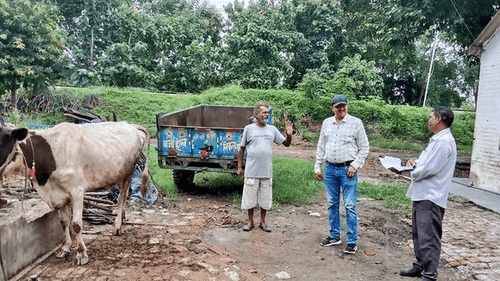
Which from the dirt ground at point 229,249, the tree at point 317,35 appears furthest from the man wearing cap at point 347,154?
the tree at point 317,35

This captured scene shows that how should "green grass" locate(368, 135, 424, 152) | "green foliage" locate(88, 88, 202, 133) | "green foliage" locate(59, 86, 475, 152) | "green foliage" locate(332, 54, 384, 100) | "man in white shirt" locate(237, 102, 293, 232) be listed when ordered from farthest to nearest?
"green foliage" locate(332, 54, 384, 100) → "green grass" locate(368, 135, 424, 152) → "green foliage" locate(59, 86, 475, 152) → "green foliage" locate(88, 88, 202, 133) → "man in white shirt" locate(237, 102, 293, 232)

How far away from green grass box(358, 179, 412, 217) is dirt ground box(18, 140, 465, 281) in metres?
0.49

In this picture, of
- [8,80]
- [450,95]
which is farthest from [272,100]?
[450,95]

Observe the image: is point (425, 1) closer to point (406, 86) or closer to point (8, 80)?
point (8, 80)

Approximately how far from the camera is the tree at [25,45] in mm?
13836

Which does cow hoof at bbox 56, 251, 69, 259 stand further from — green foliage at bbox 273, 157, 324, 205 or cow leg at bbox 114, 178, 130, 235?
green foliage at bbox 273, 157, 324, 205

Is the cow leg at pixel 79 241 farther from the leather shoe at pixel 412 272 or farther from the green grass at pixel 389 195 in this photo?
the green grass at pixel 389 195

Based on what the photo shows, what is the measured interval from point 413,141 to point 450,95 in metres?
13.7

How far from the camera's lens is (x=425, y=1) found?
11.8 metres

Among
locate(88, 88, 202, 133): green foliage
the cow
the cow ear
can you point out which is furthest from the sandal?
locate(88, 88, 202, 133): green foliage

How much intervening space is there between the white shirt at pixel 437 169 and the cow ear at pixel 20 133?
3938 mm

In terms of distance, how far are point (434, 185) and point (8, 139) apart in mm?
4295

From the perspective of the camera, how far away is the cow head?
153 inches

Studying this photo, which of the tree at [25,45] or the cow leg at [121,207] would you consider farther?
the tree at [25,45]
